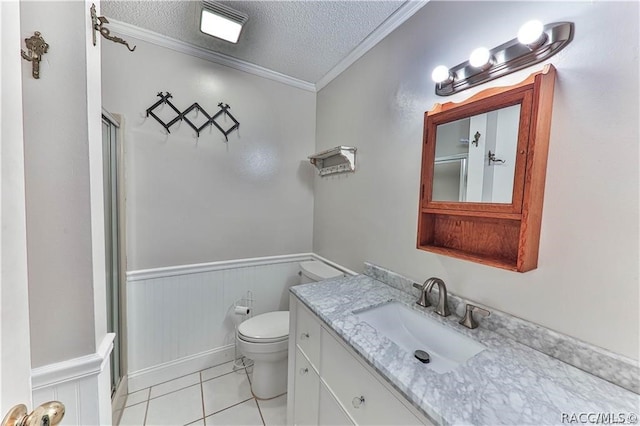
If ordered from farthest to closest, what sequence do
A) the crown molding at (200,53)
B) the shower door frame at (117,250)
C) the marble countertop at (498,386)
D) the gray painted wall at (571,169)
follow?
the crown molding at (200,53) → the shower door frame at (117,250) → the gray painted wall at (571,169) → the marble countertop at (498,386)

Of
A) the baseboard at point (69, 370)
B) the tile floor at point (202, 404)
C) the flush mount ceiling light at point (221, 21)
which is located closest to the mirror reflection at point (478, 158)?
the flush mount ceiling light at point (221, 21)

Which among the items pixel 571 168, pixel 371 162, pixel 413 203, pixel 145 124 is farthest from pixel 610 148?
pixel 145 124

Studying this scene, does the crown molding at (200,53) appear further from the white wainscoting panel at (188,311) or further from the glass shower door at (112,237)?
the white wainscoting panel at (188,311)

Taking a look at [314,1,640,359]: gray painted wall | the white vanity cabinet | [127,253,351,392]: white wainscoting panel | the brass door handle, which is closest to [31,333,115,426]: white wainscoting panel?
the brass door handle

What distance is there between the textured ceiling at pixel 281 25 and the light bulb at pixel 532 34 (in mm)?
775

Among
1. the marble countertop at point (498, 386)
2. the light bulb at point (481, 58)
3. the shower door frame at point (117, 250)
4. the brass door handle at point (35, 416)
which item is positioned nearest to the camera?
the brass door handle at point (35, 416)

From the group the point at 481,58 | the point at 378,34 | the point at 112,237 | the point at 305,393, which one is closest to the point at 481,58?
the point at 481,58

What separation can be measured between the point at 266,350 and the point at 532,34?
1999mm

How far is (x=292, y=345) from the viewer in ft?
4.37

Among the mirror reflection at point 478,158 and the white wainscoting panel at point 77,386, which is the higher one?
the mirror reflection at point 478,158

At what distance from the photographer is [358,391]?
0.86 metres

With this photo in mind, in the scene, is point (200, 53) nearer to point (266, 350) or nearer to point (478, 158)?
point (478, 158)

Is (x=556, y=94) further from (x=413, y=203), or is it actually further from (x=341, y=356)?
(x=341, y=356)

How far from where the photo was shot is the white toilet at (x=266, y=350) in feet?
5.25
